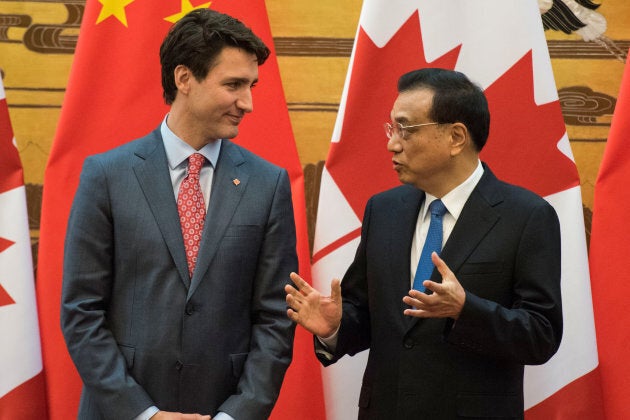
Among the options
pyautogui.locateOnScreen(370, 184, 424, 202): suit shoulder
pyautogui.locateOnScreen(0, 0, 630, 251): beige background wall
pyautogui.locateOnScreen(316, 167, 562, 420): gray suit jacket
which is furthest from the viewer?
pyautogui.locateOnScreen(0, 0, 630, 251): beige background wall

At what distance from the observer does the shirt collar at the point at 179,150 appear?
2236mm

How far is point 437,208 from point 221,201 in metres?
0.54

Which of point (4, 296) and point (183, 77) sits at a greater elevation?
point (183, 77)

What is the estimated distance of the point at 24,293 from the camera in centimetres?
284

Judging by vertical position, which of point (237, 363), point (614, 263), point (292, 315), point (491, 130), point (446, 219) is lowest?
point (237, 363)

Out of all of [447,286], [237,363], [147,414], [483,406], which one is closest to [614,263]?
[483,406]

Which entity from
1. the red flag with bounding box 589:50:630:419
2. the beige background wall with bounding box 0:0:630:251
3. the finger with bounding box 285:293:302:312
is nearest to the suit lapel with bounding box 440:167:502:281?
the finger with bounding box 285:293:302:312

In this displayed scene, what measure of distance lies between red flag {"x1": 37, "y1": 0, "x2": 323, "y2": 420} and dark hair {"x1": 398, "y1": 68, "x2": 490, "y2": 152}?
0.76 m

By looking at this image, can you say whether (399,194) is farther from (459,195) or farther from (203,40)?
(203,40)

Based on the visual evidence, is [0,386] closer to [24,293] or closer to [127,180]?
[24,293]

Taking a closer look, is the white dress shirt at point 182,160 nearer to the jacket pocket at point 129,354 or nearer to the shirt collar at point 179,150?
the shirt collar at point 179,150

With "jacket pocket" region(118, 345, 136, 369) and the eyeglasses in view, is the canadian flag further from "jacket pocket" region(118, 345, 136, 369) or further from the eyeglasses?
"jacket pocket" region(118, 345, 136, 369)

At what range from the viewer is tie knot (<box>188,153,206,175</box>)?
222 centimetres

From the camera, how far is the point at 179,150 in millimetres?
2240
